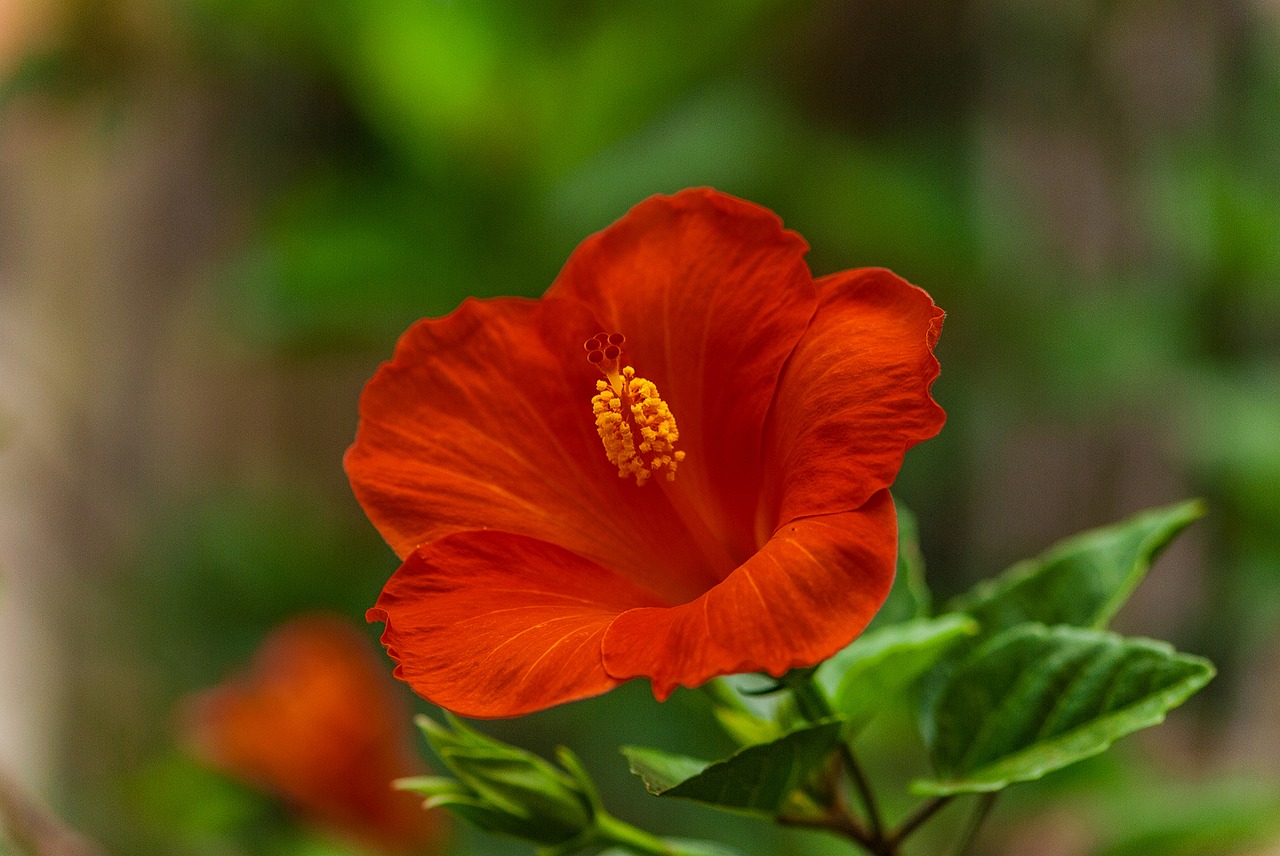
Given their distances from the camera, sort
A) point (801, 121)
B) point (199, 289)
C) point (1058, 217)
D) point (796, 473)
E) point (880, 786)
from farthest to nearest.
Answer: point (199, 289), point (801, 121), point (1058, 217), point (880, 786), point (796, 473)

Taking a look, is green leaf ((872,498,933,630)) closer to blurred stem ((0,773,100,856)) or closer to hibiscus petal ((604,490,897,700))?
hibiscus petal ((604,490,897,700))

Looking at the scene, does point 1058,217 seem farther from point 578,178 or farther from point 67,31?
point 67,31

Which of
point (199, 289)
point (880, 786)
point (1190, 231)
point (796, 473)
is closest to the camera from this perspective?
point (796, 473)

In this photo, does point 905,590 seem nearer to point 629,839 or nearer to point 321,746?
point 629,839

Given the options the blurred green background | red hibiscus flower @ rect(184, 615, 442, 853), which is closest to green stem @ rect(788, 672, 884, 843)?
red hibiscus flower @ rect(184, 615, 442, 853)

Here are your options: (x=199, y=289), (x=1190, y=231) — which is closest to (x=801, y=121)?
(x=1190, y=231)

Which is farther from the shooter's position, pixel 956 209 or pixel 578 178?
pixel 956 209

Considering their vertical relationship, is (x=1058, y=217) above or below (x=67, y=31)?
below
